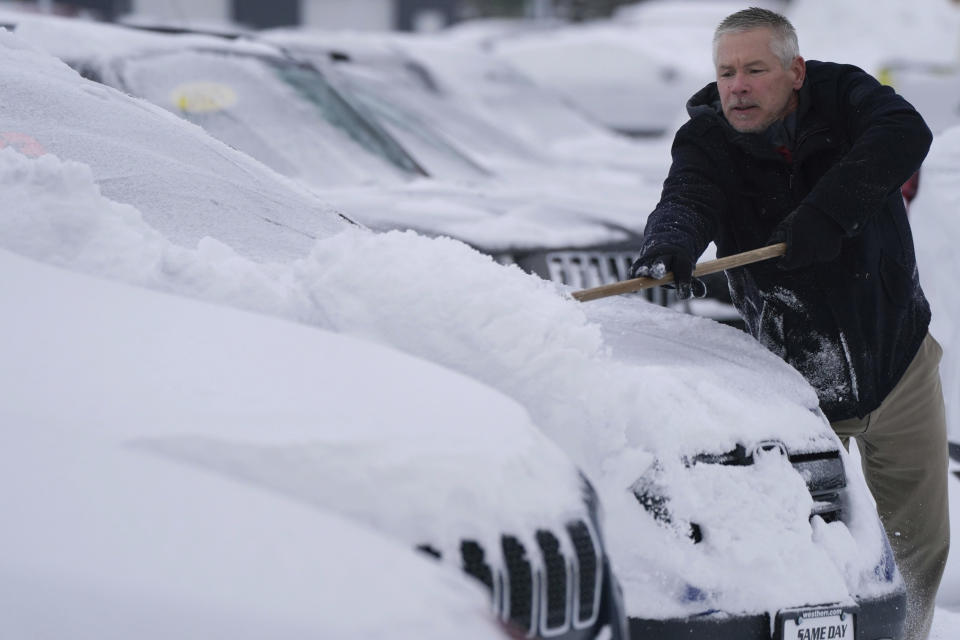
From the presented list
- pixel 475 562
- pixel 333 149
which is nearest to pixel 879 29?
pixel 333 149

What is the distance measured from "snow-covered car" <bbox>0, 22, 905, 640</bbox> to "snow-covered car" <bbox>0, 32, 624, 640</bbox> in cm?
1

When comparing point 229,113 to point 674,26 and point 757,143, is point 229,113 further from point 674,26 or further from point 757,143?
point 674,26

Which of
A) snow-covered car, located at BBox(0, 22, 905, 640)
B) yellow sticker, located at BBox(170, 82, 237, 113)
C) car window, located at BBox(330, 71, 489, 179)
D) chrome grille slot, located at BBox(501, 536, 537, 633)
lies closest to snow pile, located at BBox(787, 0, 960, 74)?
car window, located at BBox(330, 71, 489, 179)

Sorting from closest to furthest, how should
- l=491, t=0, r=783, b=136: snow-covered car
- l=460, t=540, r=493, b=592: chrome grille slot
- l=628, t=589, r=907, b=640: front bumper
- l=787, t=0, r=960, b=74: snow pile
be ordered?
l=460, t=540, r=493, b=592: chrome grille slot → l=628, t=589, r=907, b=640: front bumper → l=491, t=0, r=783, b=136: snow-covered car → l=787, t=0, r=960, b=74: snow pile

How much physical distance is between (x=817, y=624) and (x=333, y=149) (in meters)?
3.87

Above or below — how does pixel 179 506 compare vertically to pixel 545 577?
above

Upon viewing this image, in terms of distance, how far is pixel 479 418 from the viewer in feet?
6.24

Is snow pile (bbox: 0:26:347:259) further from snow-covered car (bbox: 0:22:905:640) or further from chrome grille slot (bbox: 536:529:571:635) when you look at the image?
chrome grille slot (bbox: 536:529:571:635)

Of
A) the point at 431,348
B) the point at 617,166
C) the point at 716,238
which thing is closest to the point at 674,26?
the point at 617,166

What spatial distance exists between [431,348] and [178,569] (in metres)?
0.82

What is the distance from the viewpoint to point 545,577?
1.82 m

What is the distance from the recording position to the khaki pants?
313 centimetres

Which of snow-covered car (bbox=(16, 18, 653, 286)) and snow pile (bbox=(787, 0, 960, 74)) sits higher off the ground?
snow-covered car (bbox=(16, 18, 653, 286))

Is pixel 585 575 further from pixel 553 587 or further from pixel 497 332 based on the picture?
pixel 497 332
